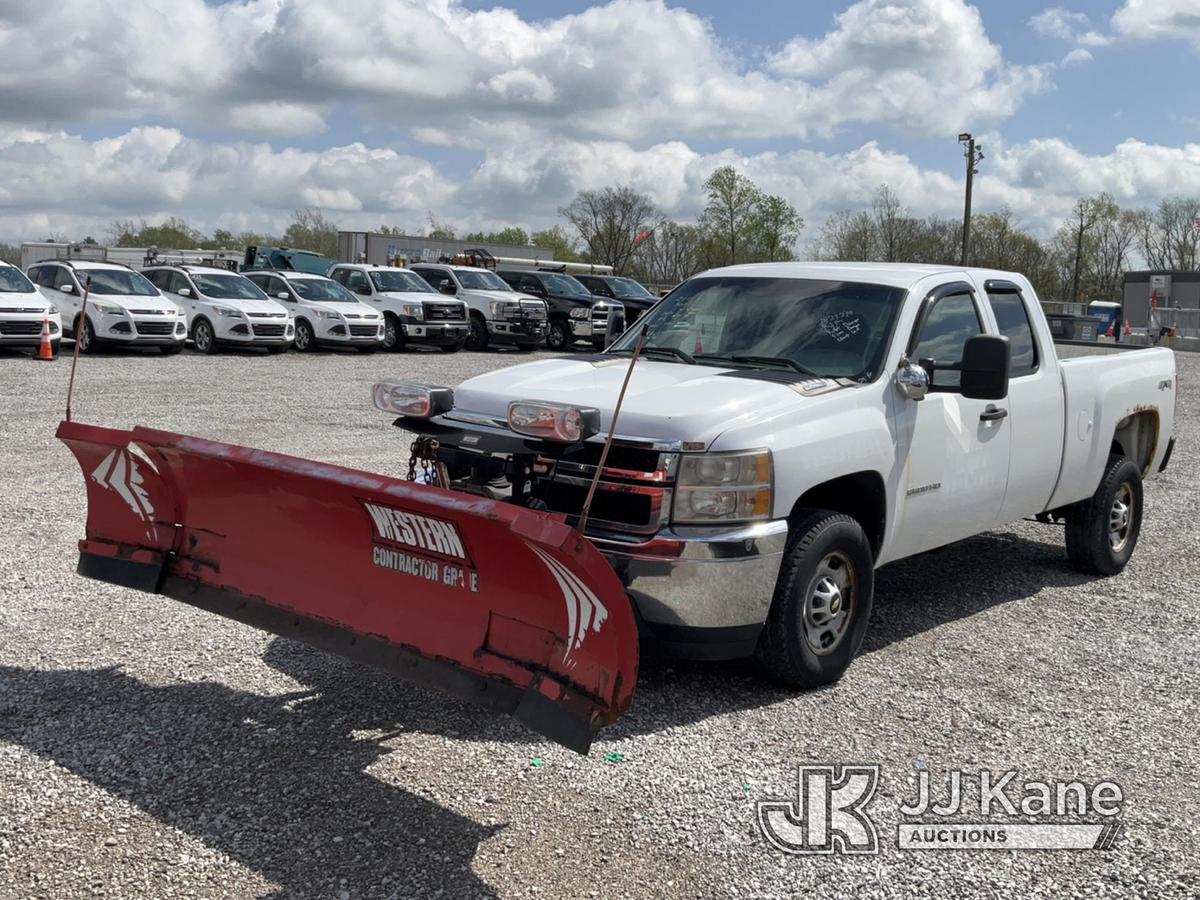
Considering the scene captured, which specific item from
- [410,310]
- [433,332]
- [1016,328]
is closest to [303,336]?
[410,310]

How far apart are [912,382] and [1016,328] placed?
4.78 ft

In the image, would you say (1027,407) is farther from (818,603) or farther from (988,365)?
(818,603)

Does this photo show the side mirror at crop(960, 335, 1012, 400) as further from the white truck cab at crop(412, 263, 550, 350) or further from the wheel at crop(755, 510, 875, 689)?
the white truck cab at crop(412, 263, 550, 350)

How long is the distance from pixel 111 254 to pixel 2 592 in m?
39.6

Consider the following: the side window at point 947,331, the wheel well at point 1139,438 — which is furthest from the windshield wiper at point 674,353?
the wheel well at point 1139,438

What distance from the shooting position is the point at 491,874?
3.56 metres

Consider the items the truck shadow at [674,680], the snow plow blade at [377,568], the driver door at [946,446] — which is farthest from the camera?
the driver door at [946,446]

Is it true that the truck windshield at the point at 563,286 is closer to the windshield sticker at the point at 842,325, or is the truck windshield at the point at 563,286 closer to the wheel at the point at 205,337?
the wheel at the point at 205,337

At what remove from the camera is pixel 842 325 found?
5.69 m

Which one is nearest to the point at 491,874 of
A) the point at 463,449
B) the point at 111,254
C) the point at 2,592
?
the point at 463,449

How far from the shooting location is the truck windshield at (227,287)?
23219 mm

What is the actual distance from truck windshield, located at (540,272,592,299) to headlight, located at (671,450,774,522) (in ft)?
78.6

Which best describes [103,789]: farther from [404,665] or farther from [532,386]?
[532,386]

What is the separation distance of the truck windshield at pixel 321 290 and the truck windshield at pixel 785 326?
1918 centimetres
